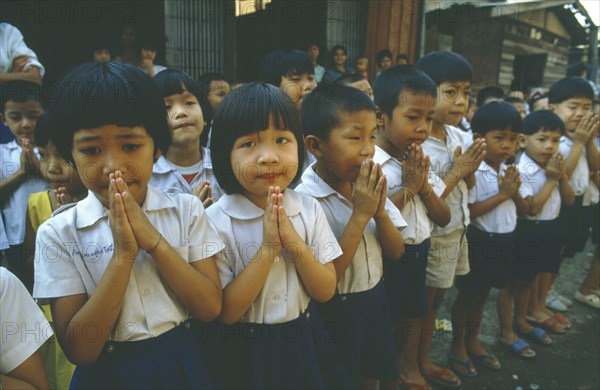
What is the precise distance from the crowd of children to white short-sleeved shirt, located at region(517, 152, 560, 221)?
Result: 2 cm

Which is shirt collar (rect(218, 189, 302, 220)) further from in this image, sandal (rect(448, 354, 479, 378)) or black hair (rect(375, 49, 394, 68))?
black hair (rect(375, 49, 394, 68))

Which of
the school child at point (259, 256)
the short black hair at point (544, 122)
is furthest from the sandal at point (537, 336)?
the school child at point (259, 256)

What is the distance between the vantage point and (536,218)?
3100 mm

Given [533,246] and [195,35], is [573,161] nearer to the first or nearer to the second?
[533,246]

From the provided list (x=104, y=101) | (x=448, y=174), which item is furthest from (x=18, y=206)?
(x=448, y=174)

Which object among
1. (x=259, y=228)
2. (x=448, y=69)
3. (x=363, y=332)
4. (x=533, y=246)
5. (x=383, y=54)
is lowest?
(x=533, y=246)

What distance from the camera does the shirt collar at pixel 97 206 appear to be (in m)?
1.25

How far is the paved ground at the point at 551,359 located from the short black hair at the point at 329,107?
195cm

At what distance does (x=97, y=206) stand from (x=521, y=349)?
9.70ft

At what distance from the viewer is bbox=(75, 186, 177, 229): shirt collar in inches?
49.2

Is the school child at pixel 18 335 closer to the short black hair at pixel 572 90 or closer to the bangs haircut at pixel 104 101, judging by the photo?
the bangs haircut at pixel 104 101

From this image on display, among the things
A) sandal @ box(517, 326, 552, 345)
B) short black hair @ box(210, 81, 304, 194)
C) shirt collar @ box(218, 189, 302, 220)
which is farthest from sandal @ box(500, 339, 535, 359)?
short black hair @ box(210, 81, 304, 194)

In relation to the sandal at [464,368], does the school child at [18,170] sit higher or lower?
higher

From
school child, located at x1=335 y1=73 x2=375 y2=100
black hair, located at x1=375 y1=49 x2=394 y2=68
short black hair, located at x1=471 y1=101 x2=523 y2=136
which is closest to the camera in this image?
short black hair, located at x1=471 y1=101 x2=523 y2=136
